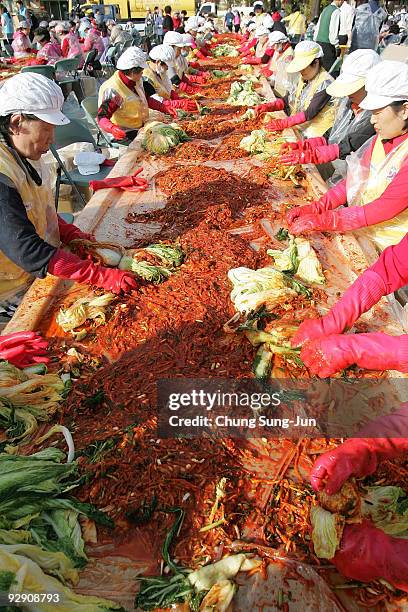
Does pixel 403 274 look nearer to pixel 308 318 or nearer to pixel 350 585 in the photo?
pixel 308 318

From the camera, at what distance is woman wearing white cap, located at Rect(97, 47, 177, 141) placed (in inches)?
260

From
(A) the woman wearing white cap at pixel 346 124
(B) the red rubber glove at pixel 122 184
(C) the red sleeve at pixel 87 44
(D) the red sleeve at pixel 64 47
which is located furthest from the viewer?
(C) the red sleeve at pixel 87 44

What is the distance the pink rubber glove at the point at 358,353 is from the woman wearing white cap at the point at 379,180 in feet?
4.74

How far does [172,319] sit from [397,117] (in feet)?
7.65

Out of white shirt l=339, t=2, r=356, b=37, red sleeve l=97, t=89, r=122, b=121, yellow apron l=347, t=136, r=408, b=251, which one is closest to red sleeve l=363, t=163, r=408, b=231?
yellow apron l=347, t=136, r=408, b=251

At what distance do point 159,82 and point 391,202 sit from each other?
695 centimetres

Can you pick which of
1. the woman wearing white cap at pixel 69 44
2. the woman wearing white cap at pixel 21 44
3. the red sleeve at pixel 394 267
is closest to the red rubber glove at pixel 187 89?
the woman wearing white cap at pixel 69 44

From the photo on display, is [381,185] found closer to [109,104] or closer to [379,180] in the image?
[379,180]

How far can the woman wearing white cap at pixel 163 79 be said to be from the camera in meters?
8.49

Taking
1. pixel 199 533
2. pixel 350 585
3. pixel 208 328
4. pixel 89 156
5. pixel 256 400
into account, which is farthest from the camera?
pixel 89 156

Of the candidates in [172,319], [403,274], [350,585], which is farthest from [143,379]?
[403,274]

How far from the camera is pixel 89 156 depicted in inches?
247

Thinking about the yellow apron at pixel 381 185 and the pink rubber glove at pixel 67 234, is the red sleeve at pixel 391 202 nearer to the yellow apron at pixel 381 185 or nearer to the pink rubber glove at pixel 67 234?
the yellow apron at pixel 381 185

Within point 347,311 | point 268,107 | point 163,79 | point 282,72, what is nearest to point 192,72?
point 282,72
